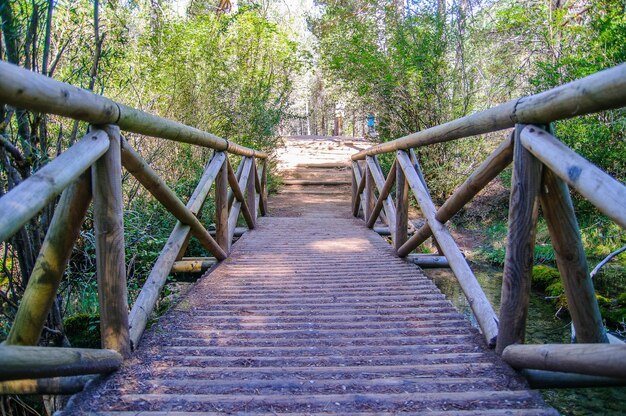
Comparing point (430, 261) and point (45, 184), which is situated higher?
point (45, 184)

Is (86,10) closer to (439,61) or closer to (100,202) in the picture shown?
(100,202)

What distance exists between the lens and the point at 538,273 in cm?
754

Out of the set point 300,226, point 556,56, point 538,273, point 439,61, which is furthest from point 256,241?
point 556,56

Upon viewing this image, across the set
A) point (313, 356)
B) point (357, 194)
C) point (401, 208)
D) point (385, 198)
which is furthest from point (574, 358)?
point (357, 194)

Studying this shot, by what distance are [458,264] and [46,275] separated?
223 centimetres

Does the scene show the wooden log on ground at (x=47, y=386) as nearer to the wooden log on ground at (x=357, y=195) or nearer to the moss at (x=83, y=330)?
the moss at (x=83, y=330)

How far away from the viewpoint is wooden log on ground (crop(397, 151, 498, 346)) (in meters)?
2.45

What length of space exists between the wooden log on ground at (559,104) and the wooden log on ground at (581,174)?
3.4 inches

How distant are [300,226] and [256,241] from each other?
1.35m

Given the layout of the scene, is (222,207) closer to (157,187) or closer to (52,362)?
(157,187)

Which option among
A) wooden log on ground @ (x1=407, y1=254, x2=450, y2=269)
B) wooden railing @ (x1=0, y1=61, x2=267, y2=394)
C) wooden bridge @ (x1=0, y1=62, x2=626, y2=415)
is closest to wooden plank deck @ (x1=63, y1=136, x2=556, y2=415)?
wooden bridge @ (x1=0, y1=62, x2=626, y2=415)

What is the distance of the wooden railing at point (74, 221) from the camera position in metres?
1.40

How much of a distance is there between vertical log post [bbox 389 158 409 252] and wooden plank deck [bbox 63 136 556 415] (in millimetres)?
631

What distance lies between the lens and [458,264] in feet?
9.75
